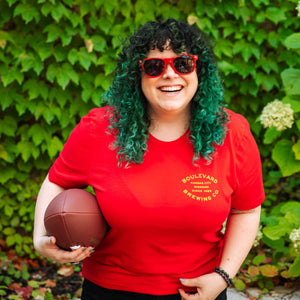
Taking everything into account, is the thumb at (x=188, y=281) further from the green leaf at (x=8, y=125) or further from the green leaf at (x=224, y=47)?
the green leaf at (x=224, y=47)

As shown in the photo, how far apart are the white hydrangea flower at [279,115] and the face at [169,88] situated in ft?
4.80

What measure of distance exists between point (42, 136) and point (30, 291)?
1.32m

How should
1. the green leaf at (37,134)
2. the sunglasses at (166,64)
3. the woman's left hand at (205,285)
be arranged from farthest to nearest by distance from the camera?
the green leaf at (37,134)
the woman's left hand at (205,285)
the sunglasses at (166,64)

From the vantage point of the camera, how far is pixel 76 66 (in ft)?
12.3

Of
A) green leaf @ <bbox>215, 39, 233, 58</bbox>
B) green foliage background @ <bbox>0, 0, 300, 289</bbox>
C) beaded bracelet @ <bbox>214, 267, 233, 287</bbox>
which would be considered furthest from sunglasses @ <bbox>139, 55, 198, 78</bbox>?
green leaf @ <bbox>215, 39, 233, 58</bbox>

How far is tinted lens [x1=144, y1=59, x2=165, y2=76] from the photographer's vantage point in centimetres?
182

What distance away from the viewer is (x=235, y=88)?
14.0 feet

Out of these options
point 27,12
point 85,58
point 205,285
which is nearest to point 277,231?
point 205,285

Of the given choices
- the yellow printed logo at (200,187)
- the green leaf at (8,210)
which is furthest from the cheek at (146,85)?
the green leaf at (8,210)

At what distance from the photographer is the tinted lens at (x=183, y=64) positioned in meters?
1.82

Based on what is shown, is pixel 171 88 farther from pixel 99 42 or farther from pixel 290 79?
pixel 99 42

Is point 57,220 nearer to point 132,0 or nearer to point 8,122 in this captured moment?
point 8,122

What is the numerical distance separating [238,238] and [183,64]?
89 cm

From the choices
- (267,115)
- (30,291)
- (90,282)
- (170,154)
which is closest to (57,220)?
(90,282)
